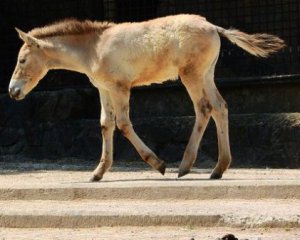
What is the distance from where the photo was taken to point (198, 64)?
930cm

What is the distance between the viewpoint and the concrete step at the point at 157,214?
24.4 ft

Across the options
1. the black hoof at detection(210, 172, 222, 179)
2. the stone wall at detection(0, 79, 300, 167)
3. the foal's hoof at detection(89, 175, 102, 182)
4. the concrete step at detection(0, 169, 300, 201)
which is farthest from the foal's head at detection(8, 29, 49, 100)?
the stone wall at detection(0, 79, 300, 167)

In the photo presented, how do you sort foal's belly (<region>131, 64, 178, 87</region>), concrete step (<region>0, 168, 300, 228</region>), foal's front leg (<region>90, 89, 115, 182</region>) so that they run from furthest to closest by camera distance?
foal's front leg (<region>90, 89, 115, 182</region>) → foal's belly (<region>131, 64, 178, 87</region>) → concrete step (<region>0, 168, 300, 228</region>)

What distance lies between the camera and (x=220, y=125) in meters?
9.52

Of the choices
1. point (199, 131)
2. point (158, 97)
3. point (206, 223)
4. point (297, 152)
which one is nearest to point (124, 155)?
point (158, 97)

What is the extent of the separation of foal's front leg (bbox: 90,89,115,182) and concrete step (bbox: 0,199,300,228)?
117cm

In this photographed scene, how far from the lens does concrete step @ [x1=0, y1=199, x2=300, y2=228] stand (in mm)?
7426

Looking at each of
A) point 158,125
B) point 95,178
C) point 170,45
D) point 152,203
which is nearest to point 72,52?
point 170,45

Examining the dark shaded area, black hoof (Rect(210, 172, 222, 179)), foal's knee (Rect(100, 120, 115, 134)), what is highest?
foal's knee (Rect(100, 120, 115, 134))

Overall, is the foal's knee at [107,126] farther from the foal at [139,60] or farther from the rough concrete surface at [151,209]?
the rough concrete surface at [151,209]

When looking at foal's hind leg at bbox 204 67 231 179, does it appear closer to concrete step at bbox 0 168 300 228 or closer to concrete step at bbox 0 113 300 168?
concrete step at bbox 0 168 300 228

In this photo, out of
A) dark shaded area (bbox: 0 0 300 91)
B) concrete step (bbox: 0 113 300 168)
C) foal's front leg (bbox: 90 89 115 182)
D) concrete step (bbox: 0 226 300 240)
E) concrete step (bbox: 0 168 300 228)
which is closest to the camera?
concrete step (bbox: 0 226 300 240)

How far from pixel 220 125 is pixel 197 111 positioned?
30cm

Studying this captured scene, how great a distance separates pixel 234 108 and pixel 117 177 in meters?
3.43
